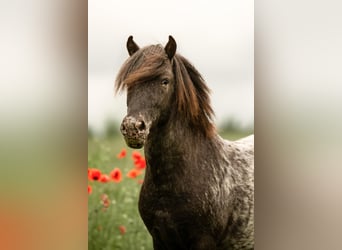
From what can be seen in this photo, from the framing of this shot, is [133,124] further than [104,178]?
No

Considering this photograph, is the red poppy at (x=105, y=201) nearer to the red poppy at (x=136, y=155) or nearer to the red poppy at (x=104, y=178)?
the red poppy at (x=104, y=178)

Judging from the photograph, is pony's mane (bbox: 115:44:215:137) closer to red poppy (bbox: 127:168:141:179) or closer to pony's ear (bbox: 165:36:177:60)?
pony's ear (bbox: 165:36:177:60)

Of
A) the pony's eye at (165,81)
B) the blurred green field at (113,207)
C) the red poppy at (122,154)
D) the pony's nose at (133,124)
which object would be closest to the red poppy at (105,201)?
the blurred green field at (113,207)

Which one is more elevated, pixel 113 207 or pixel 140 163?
pixel 140 163

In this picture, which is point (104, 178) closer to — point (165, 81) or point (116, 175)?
point (116, 175)

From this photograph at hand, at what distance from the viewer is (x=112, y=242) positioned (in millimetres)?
1420

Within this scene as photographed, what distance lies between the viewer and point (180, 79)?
1.39m

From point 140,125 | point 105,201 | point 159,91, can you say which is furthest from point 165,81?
point 105,201

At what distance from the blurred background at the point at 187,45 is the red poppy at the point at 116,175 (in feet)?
0.41

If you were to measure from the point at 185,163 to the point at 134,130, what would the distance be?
202 mm

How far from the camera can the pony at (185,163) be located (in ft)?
4.53
